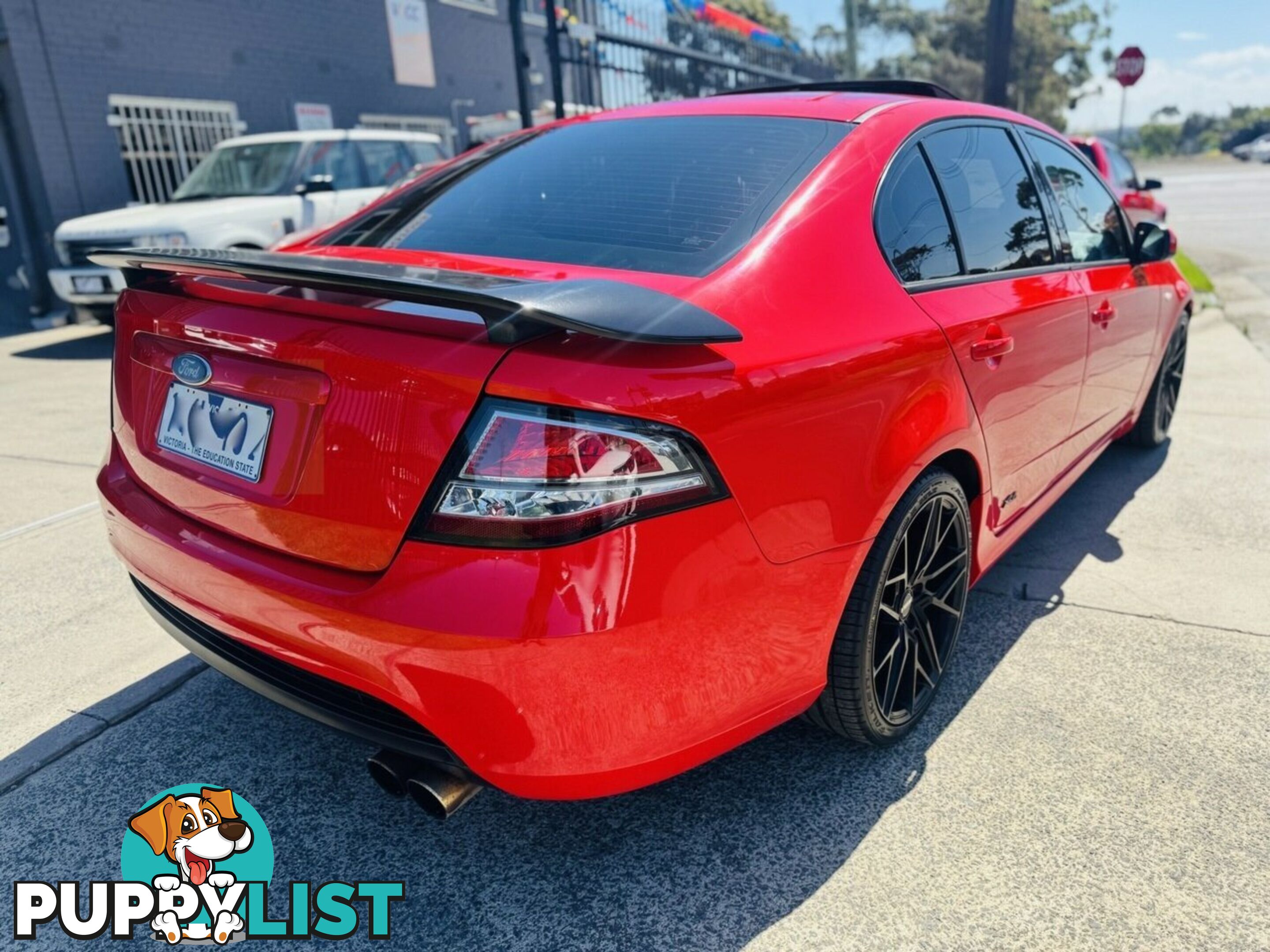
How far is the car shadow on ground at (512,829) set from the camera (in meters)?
1.93

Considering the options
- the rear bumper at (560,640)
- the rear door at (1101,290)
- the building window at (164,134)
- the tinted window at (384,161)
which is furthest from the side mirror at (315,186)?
the rear bumper at (560,640)

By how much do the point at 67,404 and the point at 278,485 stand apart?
544 cm

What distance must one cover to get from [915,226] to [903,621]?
98 cm

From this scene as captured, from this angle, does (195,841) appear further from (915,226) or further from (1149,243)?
(1149,243)

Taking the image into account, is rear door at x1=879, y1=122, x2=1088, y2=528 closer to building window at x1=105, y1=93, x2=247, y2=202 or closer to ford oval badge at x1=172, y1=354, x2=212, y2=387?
ford oval badge at x1=172, y1=354, x2=212, y2=387

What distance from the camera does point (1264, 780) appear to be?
2305 millimetres

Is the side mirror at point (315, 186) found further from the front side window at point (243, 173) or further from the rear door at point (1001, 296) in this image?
the rear door at point (1001, 296)

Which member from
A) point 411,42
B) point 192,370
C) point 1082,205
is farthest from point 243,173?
point 192,370

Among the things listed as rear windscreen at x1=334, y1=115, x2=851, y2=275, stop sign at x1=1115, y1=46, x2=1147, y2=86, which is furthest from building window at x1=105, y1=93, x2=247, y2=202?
stop sign at x1=1115, y1=46, x2=1147, y2=86

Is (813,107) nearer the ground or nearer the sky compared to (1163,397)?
nearer the sky

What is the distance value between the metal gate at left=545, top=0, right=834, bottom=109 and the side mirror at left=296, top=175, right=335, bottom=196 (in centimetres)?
236

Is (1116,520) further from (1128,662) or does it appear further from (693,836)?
(693,836)

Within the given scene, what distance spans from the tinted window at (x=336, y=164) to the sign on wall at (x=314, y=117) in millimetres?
4083

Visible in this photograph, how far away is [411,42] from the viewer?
611 inches
